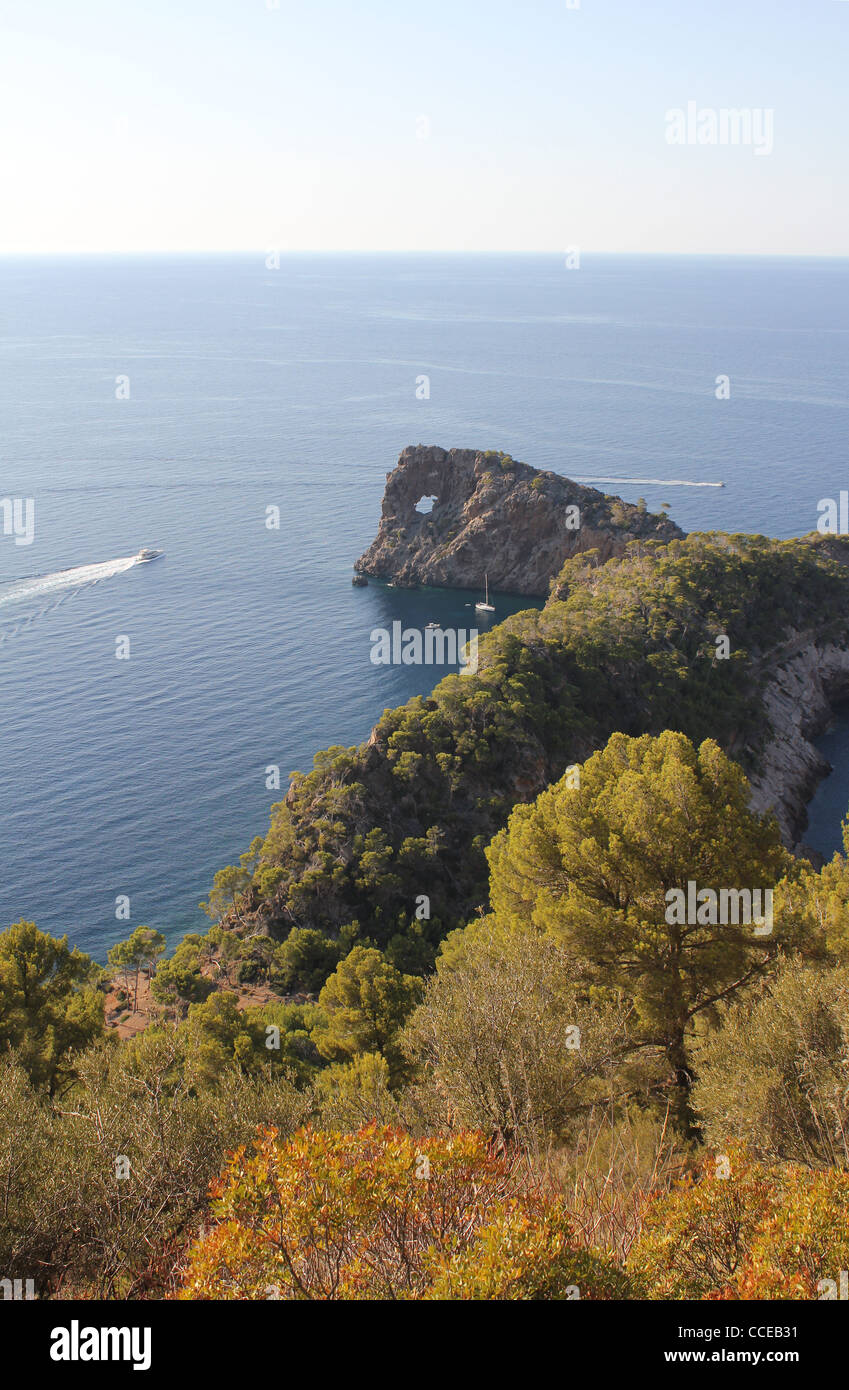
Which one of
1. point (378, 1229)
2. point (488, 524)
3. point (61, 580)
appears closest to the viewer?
point (378, 1229)

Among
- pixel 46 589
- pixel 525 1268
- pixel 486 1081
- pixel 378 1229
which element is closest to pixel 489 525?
pixel 46 589

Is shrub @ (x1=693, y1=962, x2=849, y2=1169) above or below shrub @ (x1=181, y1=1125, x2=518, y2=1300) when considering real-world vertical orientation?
below

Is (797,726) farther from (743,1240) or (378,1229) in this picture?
(378,1229)

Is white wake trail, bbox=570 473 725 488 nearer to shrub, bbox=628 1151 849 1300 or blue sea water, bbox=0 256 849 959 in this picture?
blue sea water, bbox=0 256 849 959

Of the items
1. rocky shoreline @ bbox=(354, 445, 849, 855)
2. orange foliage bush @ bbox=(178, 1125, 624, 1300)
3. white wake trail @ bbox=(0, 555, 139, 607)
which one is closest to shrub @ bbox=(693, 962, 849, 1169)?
orange foliage bush @ bbox=(178, 1125, 624, 1300)

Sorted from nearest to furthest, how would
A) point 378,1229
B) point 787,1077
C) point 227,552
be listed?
point 378,1229 → point 787,1077 → point 227,552

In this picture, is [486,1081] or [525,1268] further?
[486,1081]

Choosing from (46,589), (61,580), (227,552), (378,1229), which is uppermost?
(227,552)
